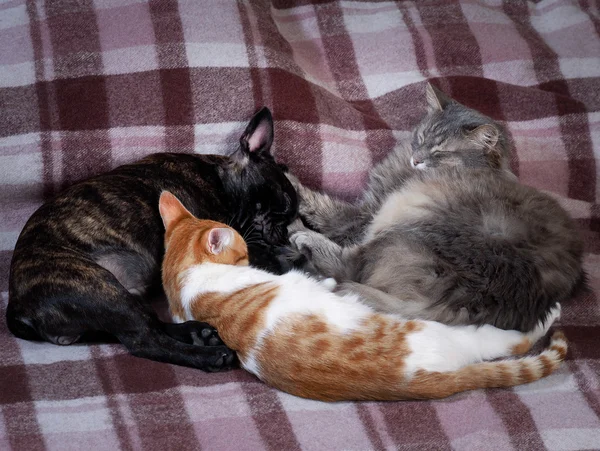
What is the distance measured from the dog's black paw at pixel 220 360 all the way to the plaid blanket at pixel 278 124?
0.09ft

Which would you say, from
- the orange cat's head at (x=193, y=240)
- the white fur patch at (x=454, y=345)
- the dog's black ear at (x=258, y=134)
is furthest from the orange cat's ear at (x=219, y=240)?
the white fur patch at (x=454, y=345)

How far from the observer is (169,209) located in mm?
2055

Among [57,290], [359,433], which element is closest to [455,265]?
[359,433]

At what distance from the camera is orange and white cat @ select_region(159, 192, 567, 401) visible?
5.55ft

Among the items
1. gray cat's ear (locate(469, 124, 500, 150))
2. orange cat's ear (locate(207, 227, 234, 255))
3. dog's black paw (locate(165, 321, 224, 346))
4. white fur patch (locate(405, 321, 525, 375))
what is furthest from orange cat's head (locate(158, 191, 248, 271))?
gray cat's ear (locate(469, 124, 500, 150))

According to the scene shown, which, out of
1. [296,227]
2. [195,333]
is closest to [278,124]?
[296,227]

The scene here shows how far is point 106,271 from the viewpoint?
187 cm

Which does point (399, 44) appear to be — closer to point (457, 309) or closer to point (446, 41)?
point (446, 41)

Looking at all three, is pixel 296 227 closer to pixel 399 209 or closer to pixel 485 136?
pixel 399 209

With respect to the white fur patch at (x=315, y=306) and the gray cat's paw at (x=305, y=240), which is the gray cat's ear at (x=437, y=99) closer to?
the gray cat's paw at (x=305, y=240)

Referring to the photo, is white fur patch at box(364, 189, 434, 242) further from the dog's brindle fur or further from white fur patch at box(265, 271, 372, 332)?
white fur patch at box(265, 271, 372, 332)

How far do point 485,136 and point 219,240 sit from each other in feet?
3.16

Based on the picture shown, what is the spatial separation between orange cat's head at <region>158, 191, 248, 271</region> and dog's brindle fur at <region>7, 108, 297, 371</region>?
92 mm

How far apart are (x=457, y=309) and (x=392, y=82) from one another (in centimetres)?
114
